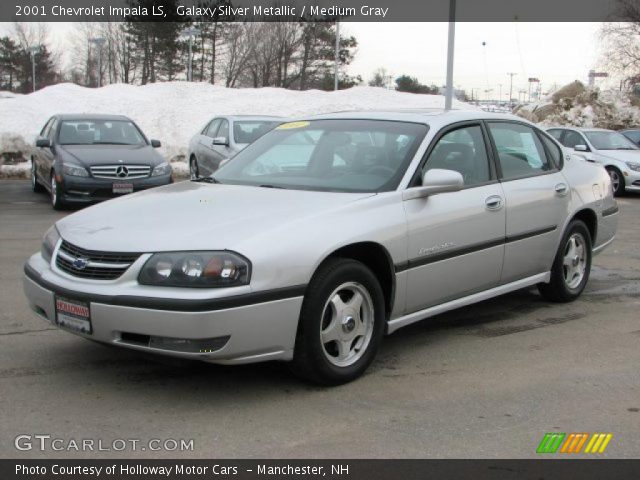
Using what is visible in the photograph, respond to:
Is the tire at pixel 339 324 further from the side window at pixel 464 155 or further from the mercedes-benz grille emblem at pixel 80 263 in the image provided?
the mercedes-benz grille emblem at pixel 80 263

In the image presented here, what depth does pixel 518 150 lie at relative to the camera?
19.3 ft

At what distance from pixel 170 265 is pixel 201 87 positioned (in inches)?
1044

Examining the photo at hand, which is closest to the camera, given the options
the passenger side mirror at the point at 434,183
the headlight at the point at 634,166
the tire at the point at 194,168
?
the passenger side mirror at the point at 434,183

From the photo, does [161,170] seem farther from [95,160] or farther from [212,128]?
[212,128]

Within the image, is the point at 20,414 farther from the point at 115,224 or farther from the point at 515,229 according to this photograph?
the point at 515,229

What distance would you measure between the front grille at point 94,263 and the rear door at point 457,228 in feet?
5.33

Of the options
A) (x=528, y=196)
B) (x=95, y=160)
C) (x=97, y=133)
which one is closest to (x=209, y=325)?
(x=528, y=196)

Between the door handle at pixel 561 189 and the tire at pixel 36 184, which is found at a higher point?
the door handle at pixel 561 189

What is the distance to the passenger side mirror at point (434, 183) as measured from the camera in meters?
4.62

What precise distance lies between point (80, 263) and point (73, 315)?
0.91 feet

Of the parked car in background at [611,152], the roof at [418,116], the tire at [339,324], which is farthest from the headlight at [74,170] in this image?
the parked car in background at [611,152]

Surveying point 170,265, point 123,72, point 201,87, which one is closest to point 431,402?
point 170,265

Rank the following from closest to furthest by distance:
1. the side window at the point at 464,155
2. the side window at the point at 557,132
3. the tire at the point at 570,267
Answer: the side window at the point at 464,155 → the tire at the point at 570,267 → the side window at the point at 557,132

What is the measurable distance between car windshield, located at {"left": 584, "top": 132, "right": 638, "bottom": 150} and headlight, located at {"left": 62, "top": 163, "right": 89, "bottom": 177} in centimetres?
1120
